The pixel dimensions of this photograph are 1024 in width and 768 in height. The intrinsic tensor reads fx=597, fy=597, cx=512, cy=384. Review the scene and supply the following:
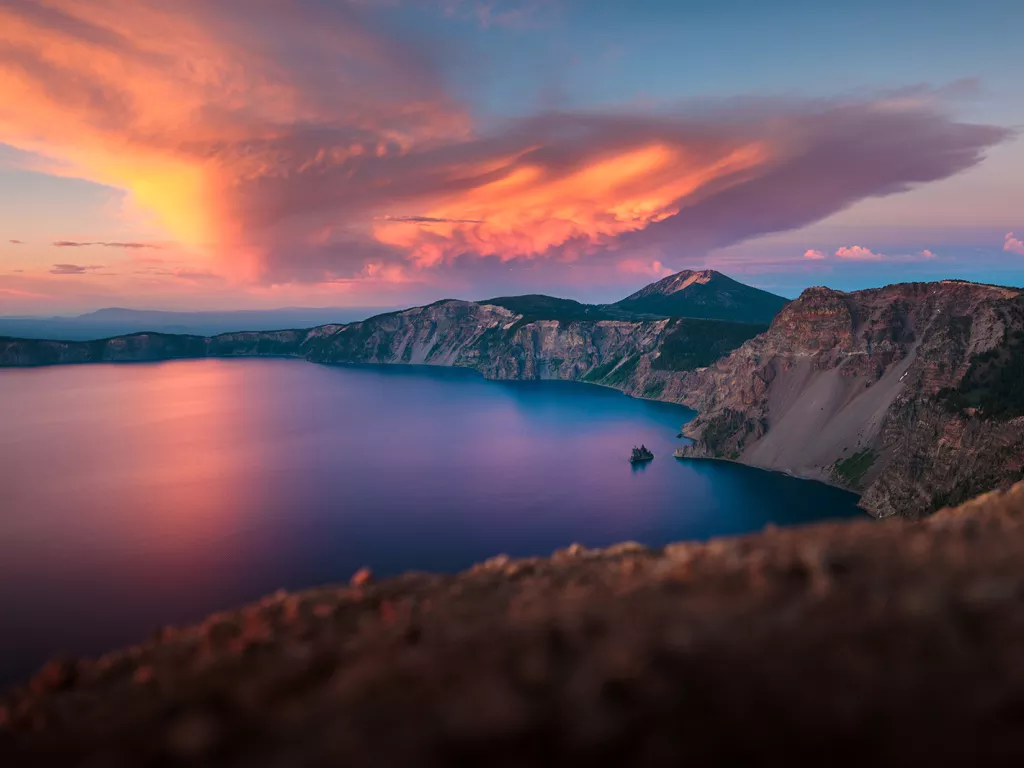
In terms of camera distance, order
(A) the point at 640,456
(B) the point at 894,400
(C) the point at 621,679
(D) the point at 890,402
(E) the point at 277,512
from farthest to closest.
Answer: (A) the point at 640,456 < (D) the point at 890,402 < (B) the point at 894,400 < (E) the point at 277,512 < (C) the point at 621,679

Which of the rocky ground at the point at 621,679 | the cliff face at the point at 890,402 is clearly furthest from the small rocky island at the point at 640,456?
the rocky ground at the point at 621,679

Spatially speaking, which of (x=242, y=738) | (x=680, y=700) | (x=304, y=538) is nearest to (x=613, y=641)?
(x=680, y=700)

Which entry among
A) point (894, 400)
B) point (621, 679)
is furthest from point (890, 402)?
point (621, 679)

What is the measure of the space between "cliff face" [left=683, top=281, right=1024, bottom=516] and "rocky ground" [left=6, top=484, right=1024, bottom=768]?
10694 cm

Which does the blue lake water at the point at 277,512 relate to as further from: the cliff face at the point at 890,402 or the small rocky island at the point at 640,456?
the cliff face at the point at 890,402

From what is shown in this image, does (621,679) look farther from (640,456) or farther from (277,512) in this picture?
(640,456)

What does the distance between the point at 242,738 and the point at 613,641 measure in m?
7.22

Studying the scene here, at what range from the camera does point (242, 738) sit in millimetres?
Answer: 11078

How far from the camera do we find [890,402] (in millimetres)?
151750

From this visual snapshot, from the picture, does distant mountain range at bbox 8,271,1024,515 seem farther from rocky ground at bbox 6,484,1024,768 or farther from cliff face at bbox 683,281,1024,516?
rocky ground at bbox 6,484,1024,768

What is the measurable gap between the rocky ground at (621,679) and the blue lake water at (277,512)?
6424 centimetres

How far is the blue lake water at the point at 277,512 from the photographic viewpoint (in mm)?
78438

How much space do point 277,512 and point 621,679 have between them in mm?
117146

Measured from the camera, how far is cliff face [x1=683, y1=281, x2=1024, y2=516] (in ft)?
357
